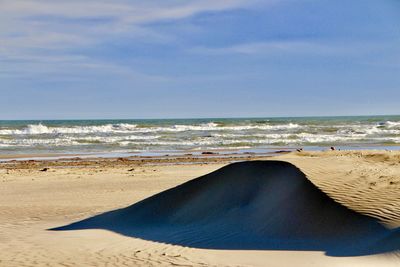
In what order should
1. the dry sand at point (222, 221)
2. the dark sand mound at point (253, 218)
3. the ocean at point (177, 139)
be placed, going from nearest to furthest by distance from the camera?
the dry sand at point (222, 221) → the dark sand mound at point (253, 218) → the ocean at point (177, 139)

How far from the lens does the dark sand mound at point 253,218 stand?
870 centimetres

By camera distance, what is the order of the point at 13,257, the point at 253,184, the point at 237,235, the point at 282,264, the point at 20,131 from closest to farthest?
the point at 282,264
the point at 13,257
the point at 237,235
the point at 253,184
the point at 20,131

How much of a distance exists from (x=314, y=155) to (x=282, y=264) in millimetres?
5328

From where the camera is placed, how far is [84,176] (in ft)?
66.0

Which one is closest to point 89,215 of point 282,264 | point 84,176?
point 282,264

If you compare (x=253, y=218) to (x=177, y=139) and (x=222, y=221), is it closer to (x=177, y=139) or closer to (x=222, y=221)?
(x=222, y=221)

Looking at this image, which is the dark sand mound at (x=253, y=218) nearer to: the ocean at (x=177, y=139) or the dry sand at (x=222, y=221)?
the dry sand at (x=222, y=221)

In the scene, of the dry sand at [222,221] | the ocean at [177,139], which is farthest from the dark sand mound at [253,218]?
the ocean at [177,139]

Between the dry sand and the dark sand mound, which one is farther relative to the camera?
the dark sand mound

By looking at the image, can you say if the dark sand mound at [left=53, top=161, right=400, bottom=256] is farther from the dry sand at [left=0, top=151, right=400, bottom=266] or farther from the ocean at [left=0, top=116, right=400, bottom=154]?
the ocean at [left=0, top=116, right=400, bottom=154]

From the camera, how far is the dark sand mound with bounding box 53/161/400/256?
28.6 ft

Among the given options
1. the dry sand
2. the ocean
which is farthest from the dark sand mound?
the ocean

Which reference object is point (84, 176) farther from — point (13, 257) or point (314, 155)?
point (13, 257)

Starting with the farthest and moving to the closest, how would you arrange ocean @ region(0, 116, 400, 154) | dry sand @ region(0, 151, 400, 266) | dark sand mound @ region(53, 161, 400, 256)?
1. ocean @ region(0, 116, 400, 154)
2. dark sand mound @ region(53, 161, 400, 256)
3. dry sand @ region(0, 151, 400, 266)
